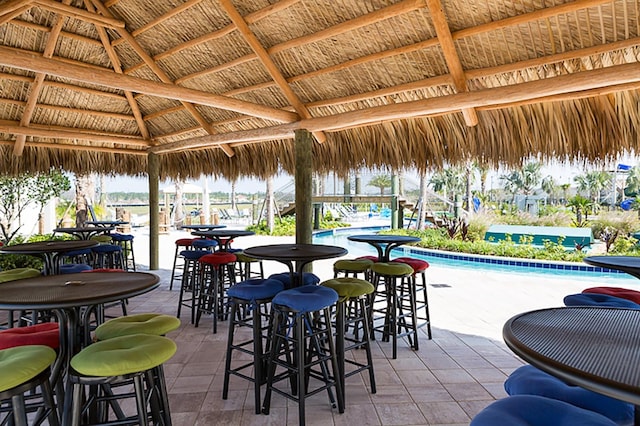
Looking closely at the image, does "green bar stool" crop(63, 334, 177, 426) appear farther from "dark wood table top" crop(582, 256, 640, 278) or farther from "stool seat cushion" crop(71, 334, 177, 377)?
"dark wood table top" crop(582, 256, 640, 278)

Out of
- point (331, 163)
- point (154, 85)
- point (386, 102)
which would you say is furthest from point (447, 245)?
point (154, 85)

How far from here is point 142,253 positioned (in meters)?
9.83

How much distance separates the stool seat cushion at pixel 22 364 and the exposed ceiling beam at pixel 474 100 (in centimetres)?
376

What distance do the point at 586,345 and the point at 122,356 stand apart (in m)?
1.60

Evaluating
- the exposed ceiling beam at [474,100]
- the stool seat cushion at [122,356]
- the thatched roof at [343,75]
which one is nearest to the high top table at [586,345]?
the stool seat cushion at [122,356]

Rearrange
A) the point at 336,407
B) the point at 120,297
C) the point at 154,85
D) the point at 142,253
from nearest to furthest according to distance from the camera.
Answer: the point at 120,297, the point at 336,407, the point at 154,85, the point at 142,253

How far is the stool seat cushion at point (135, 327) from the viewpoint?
6.23 ft

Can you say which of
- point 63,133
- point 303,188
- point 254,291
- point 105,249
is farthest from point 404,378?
point 63,133

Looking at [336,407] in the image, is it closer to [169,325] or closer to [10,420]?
[169,325]

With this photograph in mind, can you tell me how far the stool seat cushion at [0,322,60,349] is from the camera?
69.4 inches

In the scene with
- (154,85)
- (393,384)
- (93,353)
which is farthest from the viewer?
(154,85)

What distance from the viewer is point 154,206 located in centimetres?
759

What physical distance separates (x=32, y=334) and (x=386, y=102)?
4.15 m

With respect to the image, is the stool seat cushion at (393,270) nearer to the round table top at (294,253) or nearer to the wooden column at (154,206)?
the round table top at (294,253)
